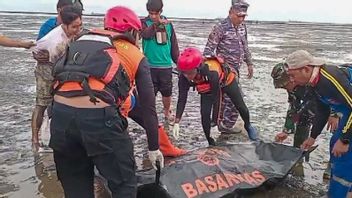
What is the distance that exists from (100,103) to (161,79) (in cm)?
377

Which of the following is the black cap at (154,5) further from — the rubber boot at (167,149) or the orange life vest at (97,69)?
the orange life vest at (97,69)

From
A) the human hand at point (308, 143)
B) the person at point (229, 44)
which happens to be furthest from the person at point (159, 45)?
the human hand at point (308, 143)

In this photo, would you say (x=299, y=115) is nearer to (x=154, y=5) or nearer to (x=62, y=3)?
(x=154, y=5)

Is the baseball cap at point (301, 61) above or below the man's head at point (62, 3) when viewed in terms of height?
below

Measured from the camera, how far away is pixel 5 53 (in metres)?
16.2

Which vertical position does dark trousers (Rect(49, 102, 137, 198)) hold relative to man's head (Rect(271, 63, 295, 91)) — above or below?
below

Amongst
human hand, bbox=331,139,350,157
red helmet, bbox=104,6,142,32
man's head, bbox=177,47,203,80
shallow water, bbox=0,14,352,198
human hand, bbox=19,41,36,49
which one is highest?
red helmet, bbox=104,6,142,32

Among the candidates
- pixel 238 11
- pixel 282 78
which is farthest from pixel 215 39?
pixel 282 78

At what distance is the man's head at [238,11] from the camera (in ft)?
19.7

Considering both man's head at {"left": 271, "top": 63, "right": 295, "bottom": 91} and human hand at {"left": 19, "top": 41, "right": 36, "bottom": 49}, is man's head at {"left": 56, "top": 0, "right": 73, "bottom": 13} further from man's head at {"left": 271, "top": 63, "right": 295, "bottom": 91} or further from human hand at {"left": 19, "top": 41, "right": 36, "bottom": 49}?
man's head at {"left": 271, "top": 63, "right": 295, "bottom": 91}

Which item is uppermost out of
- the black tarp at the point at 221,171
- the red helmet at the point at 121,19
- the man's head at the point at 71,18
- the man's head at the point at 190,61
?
the red helmet at the point at 121,19

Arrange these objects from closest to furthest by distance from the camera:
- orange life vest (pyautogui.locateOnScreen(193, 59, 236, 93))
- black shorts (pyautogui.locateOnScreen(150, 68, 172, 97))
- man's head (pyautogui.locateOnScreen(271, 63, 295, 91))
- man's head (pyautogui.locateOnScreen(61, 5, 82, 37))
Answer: man's head (pyautogui.locateOnScreen(271, 63, 295, 91)) < man's head (pyautogui.locateOnScreen(61, 5, 82, 37)) < orange life vest (pyautogui.locateOnScreen(193, 59, 236, 93)) < black shorts (pyautogui.locateOnScreen(150, 68, 172, 97))

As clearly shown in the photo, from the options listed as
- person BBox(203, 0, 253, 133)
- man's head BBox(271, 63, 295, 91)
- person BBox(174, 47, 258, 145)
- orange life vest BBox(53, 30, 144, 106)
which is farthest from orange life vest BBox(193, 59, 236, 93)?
orange life vest BBox(53, 30, 144, 106)

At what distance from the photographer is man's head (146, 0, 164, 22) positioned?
241 inches
